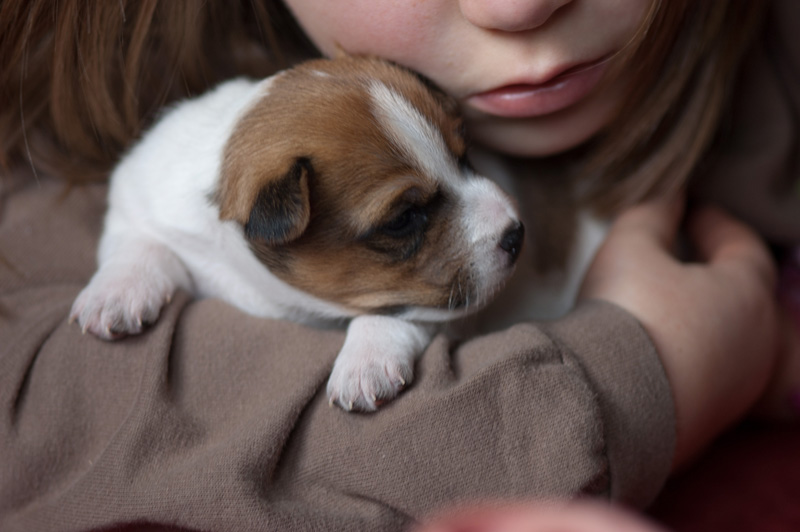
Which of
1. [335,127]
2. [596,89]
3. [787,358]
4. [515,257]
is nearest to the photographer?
[335,127]

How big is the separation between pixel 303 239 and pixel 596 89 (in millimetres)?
845

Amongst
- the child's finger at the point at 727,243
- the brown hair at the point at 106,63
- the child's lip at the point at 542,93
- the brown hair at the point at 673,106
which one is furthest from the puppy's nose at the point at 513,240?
the brown hair at the point at 106,63

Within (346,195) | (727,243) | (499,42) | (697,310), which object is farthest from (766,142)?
(346,195)

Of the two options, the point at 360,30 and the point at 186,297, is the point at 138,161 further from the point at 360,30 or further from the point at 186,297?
the point at 360,30

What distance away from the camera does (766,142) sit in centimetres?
226

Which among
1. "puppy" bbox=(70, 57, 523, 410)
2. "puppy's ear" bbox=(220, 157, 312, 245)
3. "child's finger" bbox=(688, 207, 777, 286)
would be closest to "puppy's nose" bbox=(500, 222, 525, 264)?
"puppy" bbox=(70, 57, 523, 410)

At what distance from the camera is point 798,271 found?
2.36 metres

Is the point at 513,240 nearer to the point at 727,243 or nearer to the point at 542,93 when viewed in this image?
the point at 542,93

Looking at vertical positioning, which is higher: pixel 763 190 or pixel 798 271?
pixel 763 190

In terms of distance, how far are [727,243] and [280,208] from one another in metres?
1.42

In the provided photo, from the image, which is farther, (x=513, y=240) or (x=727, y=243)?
(x=727, y=243)

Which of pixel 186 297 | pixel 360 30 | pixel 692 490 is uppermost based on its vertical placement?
pixel 360 30

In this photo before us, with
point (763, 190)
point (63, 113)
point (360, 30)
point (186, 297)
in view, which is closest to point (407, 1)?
point (360, 30)

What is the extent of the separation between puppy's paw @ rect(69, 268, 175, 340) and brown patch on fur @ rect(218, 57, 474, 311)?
24cm
